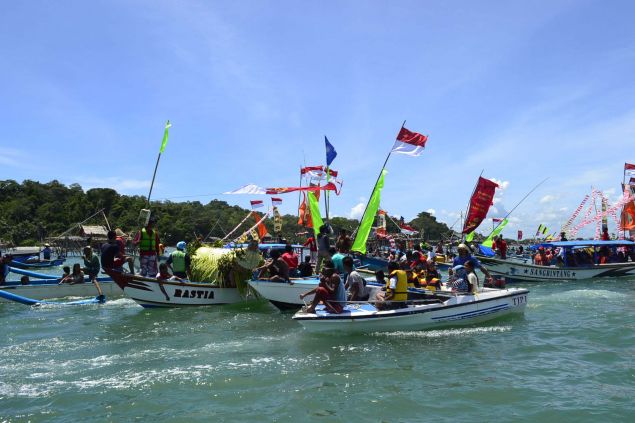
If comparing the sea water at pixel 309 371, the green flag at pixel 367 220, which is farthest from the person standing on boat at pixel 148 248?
the green flag at pixel 367 220

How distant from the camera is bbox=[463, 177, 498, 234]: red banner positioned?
1977 centimetres

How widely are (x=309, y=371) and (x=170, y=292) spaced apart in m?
8.13

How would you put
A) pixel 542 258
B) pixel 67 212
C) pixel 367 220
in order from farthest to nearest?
pixel 67 212
pixel 542 258
pixel 367 220

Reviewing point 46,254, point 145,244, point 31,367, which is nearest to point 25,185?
point 46,254

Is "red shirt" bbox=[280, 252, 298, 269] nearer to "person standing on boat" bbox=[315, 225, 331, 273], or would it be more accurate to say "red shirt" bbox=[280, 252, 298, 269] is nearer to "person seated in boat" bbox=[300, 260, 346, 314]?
"person standing on boat" bbox=[315, 225, 331, 273]

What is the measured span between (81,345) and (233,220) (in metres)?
96.9

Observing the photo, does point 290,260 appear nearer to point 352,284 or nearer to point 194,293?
point 194,293

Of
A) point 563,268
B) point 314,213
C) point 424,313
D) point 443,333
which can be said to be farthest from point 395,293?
point 563,268

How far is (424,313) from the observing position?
11.6 meters

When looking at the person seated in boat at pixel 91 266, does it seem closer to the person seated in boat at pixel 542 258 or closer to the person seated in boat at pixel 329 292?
the person seated in boat at pixel 329 292

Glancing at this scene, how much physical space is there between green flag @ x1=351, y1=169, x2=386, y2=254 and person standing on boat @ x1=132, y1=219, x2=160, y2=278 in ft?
21.7

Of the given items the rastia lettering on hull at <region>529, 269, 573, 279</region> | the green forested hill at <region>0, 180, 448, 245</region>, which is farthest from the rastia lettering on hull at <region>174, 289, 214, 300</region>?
the green forested hill at <region>0, 180, 448, 245</region>

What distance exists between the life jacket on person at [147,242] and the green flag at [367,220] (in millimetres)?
6589

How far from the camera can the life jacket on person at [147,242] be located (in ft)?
51.8
